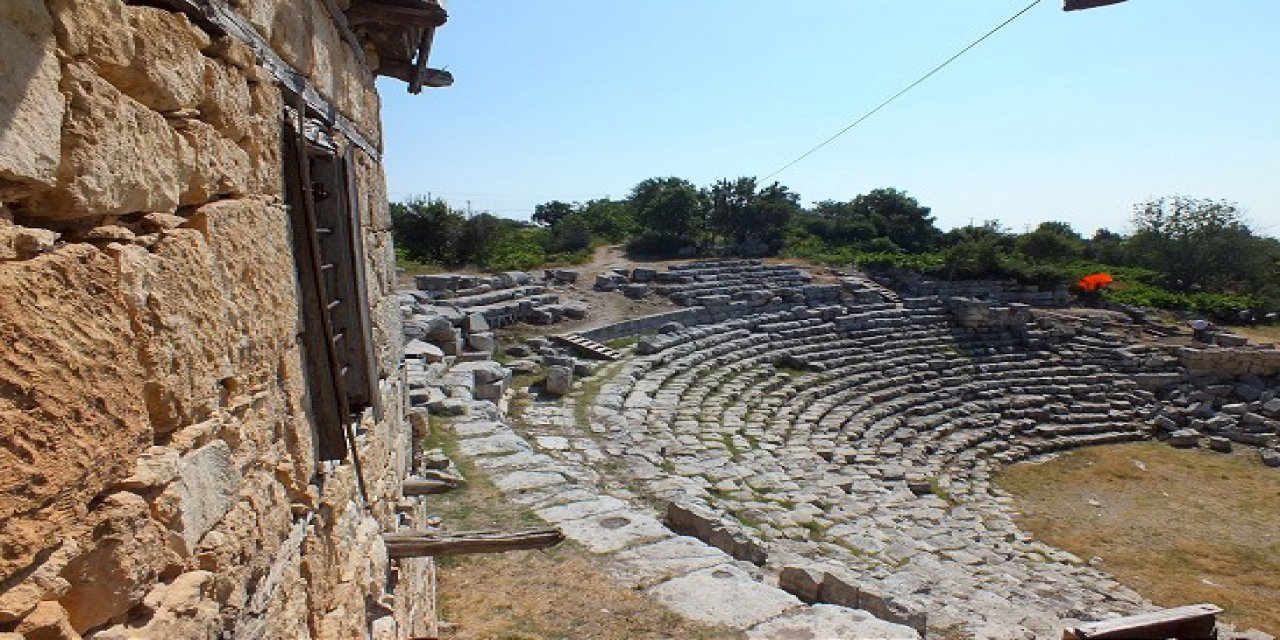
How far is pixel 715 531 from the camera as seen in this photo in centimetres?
713

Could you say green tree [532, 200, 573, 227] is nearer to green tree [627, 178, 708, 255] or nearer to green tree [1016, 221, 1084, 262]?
green tree [627, 178, 708, 255]

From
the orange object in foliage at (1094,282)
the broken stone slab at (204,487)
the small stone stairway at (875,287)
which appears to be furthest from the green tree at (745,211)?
the broken stone slab at (204,487)

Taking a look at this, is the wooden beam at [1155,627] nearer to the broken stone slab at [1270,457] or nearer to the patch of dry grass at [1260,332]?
the broken stone slab at [1270,457]

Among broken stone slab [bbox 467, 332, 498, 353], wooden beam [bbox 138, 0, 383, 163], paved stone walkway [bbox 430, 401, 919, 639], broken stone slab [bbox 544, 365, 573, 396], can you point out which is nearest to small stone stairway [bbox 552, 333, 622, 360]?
broken stone slab [bbox 467, 332, 498, 353]

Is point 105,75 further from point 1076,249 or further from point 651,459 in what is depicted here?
point 1076,249

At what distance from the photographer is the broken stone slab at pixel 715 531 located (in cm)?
694

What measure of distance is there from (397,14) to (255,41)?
78.1 inches

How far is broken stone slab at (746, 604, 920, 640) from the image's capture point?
16.0ft

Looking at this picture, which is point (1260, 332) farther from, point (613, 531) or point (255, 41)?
point (255, 41)

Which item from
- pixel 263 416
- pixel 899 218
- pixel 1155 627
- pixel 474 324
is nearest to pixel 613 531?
pixel 1155 627

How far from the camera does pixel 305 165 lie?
9.52 ft

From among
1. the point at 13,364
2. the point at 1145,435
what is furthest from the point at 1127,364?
the point at 13,364

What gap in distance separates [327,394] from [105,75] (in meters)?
1.71

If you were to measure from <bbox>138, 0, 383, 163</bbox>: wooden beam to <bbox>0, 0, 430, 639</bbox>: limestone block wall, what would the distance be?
39mm
